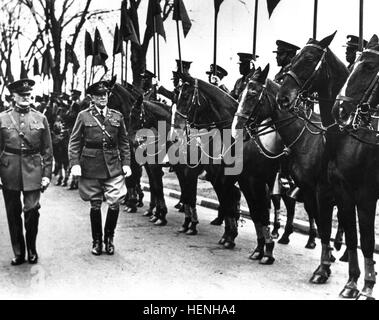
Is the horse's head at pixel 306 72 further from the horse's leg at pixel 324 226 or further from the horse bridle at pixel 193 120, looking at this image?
the horse bridle at pixel 193 120

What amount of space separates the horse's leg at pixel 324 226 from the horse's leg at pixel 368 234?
2.46ft

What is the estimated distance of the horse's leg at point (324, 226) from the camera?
588 cm

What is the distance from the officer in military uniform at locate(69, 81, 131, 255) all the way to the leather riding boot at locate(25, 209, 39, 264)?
31.2 inches

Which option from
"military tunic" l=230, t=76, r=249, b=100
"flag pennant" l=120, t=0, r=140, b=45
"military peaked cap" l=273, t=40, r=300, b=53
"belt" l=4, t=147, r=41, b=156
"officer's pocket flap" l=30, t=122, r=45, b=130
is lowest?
"belt" l=4, t=147, r=41, b=156

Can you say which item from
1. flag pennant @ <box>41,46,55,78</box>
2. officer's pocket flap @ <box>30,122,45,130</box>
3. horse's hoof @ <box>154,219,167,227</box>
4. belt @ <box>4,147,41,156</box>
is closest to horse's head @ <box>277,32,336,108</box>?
officer's pocket flap @ <box>30,122,45,130</box>

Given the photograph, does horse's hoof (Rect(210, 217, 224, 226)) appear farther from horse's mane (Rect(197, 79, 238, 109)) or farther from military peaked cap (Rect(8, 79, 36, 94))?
military peaked cap (Rect(8, 79, 36, 94))

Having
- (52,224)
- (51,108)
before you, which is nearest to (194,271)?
(52,224)

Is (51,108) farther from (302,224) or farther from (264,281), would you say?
(264,281)

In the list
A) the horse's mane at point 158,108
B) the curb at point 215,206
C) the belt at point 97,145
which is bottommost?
the curb at point 215,206

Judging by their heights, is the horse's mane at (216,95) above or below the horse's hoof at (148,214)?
above

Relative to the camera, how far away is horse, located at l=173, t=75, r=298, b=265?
22.8 feet

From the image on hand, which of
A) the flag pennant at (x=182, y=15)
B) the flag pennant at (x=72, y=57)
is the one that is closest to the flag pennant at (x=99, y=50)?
the flag pennant at (x=72, y=57)

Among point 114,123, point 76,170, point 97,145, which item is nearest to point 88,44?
point 114,123

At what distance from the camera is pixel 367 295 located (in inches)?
200
